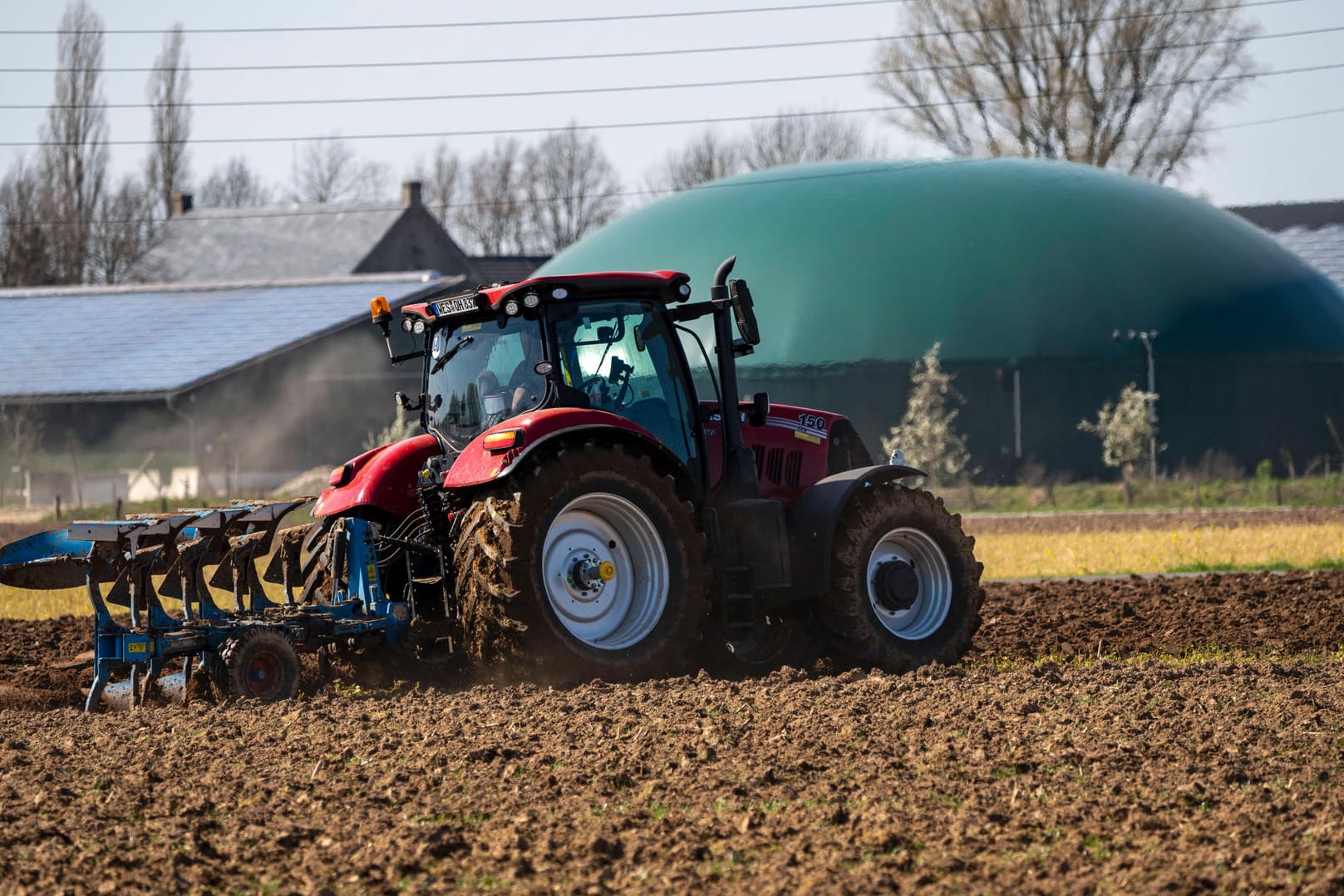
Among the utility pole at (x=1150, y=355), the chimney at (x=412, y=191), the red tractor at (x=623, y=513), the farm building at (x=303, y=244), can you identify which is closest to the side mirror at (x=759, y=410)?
the red tractor at (x=623, y=513)

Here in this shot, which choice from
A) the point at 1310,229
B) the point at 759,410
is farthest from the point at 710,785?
the point at 1310,229

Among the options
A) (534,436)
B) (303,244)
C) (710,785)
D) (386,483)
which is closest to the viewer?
(710,785)

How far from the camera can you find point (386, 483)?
9500 mm

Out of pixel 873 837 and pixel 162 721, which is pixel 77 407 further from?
pixel 873 837

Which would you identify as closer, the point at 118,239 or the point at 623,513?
Answer: the point at 623,513

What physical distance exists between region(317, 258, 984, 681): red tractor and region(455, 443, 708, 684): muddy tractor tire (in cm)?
1

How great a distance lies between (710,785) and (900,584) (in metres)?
3.85

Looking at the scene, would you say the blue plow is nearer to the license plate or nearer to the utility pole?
the license plate

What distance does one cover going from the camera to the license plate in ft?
30.2

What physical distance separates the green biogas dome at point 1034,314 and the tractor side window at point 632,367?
2389cm

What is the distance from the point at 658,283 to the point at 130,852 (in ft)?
15.9

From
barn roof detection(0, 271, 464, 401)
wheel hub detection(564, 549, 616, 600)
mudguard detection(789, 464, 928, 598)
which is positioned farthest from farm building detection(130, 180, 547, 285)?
wheel hub detection(564, 549, 616, 600)

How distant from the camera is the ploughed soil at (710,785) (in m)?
5.26

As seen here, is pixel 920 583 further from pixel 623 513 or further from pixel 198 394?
pixel 198 394
